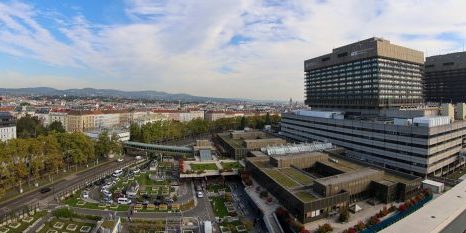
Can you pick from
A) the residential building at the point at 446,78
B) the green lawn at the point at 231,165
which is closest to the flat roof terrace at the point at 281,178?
the green lawn at the point at 231,165

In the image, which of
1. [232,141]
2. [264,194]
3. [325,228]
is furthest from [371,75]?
[325,228]

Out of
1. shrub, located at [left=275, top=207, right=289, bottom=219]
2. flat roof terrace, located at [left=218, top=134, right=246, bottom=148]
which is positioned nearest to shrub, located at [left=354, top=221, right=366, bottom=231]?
shrub, located at [left=275, top=207, right=289, bottom=219]

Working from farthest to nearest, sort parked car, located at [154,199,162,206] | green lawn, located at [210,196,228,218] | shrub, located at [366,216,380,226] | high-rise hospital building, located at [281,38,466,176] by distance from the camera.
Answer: high-rise hospital building, located at [281,38,466,176], parked car, located at [154,199,162,206], green lawn, located at [210,196,228,218], shrub, located at [366,216,380,226]

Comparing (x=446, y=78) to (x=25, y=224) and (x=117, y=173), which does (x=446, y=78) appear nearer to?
(x=117, y=173)

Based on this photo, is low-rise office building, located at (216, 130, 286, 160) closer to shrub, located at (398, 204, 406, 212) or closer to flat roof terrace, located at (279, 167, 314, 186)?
flat roof terrace, located at (279, 167, 314, 186)

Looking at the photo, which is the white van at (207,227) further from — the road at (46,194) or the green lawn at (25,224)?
the road at (46,194)

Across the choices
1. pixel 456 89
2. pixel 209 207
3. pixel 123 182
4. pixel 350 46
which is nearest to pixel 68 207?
pixel 123 182

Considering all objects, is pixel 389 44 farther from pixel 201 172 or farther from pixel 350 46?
pixel 201 172
